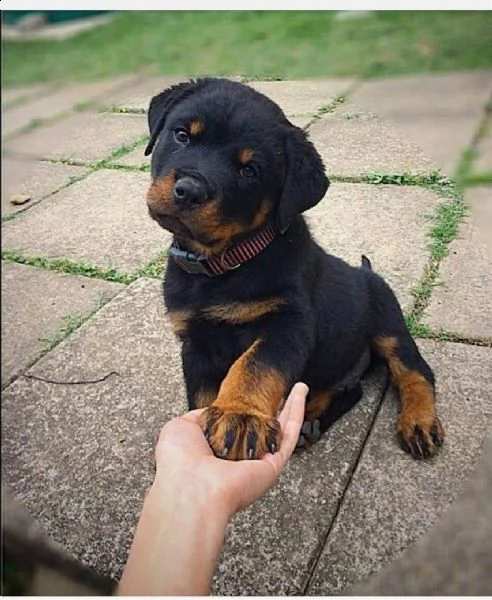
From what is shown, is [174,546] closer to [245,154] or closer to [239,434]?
[239,434]

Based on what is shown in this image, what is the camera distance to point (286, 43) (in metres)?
0.73

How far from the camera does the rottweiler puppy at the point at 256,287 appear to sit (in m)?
0.96

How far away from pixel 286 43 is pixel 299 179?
29 cm

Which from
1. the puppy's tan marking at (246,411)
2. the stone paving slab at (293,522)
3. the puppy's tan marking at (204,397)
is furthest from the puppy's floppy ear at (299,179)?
the stone paving slab at (293,522)

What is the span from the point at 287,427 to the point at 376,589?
0.29 meters

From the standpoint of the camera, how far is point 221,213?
1.04 meters

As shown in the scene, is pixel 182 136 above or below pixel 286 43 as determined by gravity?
below

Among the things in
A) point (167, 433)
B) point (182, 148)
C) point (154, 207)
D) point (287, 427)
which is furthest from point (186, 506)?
point (182, 148)

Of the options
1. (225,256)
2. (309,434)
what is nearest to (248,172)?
(225,256)

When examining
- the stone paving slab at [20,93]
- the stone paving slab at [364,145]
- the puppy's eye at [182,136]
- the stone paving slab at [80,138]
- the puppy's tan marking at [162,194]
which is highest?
the stone paving slab at [20,93]

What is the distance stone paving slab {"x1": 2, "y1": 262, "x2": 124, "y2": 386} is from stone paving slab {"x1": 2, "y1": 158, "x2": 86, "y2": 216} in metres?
0.07

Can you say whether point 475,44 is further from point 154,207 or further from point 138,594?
point 138,594

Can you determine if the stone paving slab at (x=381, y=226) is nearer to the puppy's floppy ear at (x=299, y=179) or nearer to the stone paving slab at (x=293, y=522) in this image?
the puppy's floppy ear at (x=299, y=179)

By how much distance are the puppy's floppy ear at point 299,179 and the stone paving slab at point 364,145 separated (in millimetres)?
29
